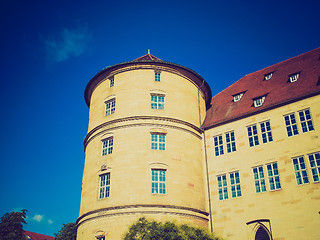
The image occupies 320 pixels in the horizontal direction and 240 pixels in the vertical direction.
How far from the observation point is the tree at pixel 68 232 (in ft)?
136

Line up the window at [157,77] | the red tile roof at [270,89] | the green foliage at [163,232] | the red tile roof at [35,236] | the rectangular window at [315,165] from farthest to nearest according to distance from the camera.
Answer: the red tile roof at [35,236]
the window at [157,77]
the red tile roof at [270,89]
the rectangular window at [315,165]
the green foliage at [163,232]

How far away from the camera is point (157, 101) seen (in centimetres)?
2981

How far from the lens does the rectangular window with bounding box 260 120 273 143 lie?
87.5 ft

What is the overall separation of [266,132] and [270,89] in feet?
15.8

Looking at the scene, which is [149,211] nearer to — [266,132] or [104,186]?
[104,186]

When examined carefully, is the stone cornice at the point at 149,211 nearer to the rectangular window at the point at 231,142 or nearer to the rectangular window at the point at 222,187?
the rectangular window at the point at 222,187

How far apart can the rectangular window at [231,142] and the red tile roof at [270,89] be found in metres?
1.33

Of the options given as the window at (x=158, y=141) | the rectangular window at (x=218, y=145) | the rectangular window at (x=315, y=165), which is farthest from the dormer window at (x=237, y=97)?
the rectangular window at (x=315, y=165)

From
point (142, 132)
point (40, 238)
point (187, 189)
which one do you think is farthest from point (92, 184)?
point (40, 238)

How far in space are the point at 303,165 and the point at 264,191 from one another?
355cm

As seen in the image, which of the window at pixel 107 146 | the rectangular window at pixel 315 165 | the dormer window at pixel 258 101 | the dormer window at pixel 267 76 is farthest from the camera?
the dormer window at pixel 267 76

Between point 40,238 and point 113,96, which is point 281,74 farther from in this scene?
point 40,238

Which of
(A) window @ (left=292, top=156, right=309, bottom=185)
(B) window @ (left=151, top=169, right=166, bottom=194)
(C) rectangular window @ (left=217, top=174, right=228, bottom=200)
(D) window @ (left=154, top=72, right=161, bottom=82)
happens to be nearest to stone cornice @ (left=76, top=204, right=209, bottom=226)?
(B) window @ (left=151, top=169, right=166, bottom=194)

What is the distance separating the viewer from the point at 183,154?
92.7ft
